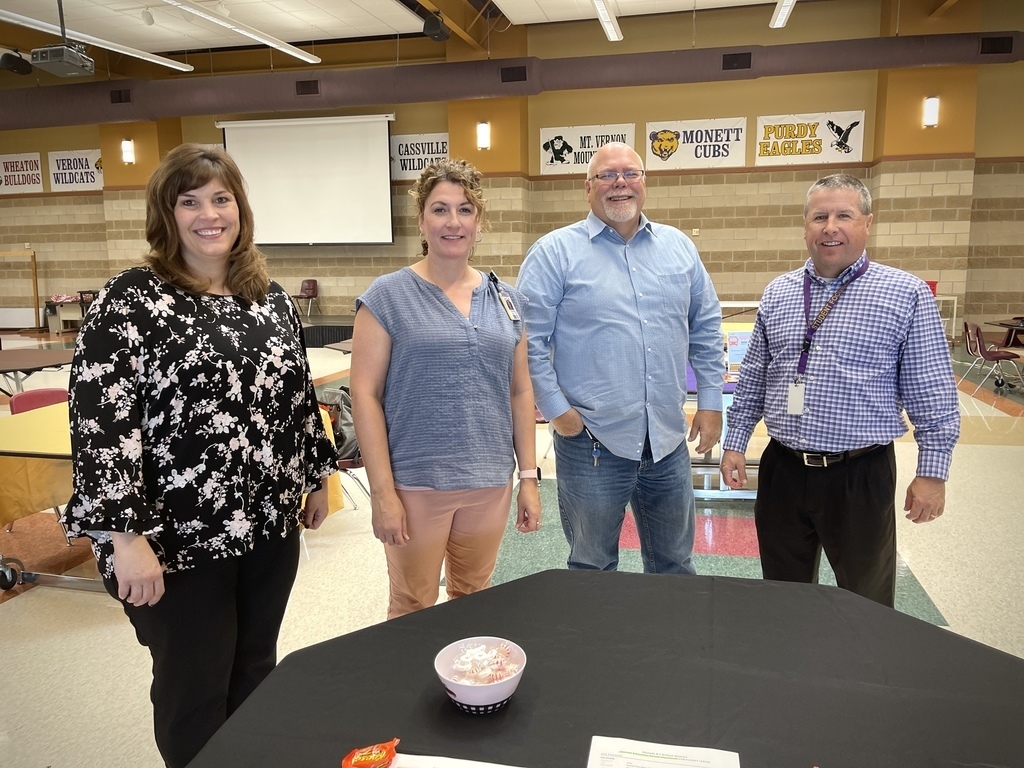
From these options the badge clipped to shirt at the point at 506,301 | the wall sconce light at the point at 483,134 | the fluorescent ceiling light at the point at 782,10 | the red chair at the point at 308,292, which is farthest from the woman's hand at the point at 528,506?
the red chair at the point at 308,292

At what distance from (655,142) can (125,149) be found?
873 cm

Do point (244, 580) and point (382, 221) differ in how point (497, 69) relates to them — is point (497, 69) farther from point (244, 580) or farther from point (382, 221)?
point (244, 580)

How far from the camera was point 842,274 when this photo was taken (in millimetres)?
2070

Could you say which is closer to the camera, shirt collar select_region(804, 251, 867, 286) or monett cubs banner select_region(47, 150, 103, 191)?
shirt collar select_region(804, 251, 867, 286)

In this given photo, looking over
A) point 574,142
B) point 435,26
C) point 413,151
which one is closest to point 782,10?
point 574,142

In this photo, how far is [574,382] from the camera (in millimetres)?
2236

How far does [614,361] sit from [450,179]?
75cm

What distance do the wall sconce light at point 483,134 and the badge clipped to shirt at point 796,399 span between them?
930cm

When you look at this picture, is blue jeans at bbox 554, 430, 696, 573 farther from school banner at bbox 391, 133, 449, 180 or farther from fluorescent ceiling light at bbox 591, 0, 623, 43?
school banner at bbox 391, 133, 449, 180

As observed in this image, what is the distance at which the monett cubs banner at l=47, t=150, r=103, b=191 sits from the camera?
12.9 metres

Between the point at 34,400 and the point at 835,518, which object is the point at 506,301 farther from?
the point at 34,400

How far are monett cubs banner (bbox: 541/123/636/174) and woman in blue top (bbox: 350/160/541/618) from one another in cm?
944

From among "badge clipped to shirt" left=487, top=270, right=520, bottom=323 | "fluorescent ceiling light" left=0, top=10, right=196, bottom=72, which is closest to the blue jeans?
"badge clipped to shirt" left=487, top=270, right=520, bottom=323

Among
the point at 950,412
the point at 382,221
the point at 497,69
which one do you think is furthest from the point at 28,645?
the point at 382,221
